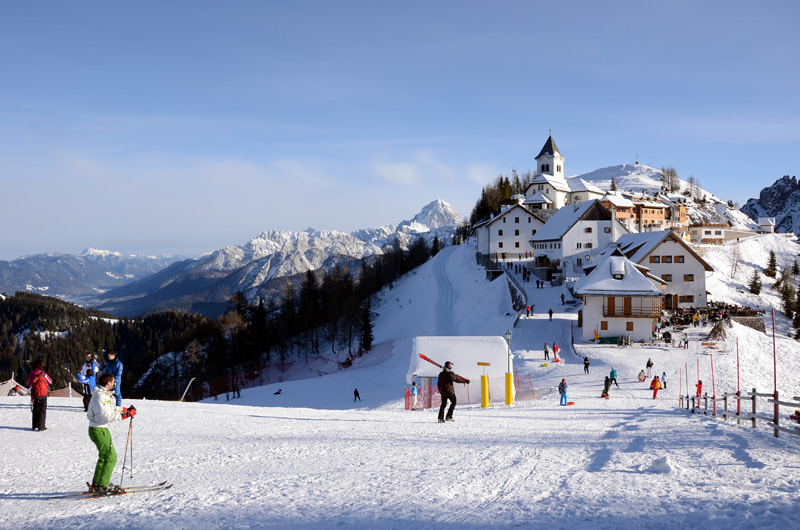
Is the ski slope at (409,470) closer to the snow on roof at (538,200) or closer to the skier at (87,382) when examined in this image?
the skier at (87,382)

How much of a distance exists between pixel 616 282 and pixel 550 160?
75627 millimetres

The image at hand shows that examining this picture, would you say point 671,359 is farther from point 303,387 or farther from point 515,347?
point 303,387

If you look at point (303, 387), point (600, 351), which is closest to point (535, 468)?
point (600, 351)

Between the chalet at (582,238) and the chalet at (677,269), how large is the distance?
Answer: 13027 mm

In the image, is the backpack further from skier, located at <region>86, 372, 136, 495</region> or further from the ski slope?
skier, located at <region>86, 372, 136, 495</region>

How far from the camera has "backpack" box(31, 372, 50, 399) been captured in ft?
41.0

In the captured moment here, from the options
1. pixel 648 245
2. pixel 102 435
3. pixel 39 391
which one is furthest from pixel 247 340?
pixel 102 435

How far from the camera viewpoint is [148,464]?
9828 millimetres

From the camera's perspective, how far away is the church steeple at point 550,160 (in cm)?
11200

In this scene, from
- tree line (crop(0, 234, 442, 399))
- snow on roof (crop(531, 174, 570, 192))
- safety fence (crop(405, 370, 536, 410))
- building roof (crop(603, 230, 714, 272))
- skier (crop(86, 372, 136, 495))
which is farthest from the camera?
snow on roof (crop(531, 174, 570, 192))

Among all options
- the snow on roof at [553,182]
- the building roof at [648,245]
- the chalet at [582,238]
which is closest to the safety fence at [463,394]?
the building roof at [648,245]

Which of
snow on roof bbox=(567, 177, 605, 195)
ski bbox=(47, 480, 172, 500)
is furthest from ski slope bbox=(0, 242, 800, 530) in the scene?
snow on roof bbox=(567, 177, 605, 195)

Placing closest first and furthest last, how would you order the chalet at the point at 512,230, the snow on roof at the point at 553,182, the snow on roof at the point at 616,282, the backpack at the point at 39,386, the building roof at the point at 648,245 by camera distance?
the backpack at the point at 39,386, the snow on roof at the point at 616,282, the building roof at the point at 648,245, the chalet at the point at 512,230, the snow on roof at the point at 553,182

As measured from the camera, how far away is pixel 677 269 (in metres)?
54.1
